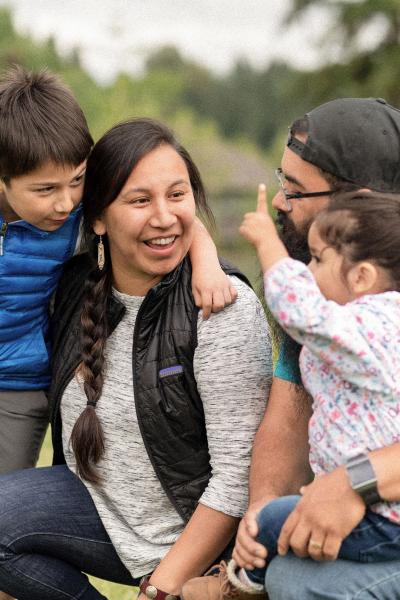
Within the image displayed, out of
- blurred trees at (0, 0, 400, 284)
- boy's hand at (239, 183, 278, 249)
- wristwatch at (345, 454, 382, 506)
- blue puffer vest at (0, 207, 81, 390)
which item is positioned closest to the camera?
wristwatch at (345, 454, 382, 506)

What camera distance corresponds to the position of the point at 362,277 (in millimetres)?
2520

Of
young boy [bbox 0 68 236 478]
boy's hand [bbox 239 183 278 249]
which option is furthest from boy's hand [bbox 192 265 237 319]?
boy's hand [bbox 239 183 278 249]

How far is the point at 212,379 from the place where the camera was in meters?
2.98

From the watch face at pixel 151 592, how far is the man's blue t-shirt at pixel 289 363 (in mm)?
688

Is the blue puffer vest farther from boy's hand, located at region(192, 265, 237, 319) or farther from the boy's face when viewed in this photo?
boy's hand, located at region(192, 265, 237, 319)

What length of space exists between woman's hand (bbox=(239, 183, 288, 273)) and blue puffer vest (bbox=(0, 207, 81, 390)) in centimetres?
91

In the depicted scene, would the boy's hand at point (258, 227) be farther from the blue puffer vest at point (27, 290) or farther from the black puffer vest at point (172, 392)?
the blue puffer vest at point (27, 290)

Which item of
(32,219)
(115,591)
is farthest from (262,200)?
(115,591)

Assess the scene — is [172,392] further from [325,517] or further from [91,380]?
[325,517]

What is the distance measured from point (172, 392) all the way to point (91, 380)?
271 mm

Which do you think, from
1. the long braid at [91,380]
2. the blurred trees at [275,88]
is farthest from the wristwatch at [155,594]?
the blurred trees at [275,88]

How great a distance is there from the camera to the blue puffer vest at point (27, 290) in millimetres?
3307

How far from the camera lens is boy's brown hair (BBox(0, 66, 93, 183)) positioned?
3188 millimetres

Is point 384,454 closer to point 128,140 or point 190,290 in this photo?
point 190,290
